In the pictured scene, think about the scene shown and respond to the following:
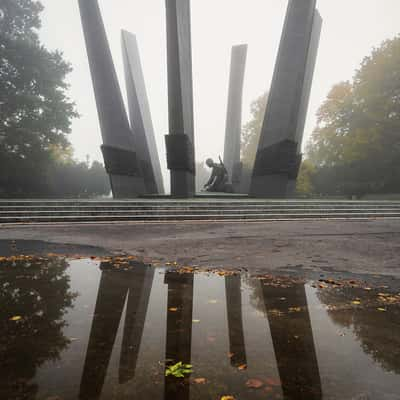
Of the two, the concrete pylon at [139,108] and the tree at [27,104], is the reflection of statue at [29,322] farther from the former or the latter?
the tree at [27,104]

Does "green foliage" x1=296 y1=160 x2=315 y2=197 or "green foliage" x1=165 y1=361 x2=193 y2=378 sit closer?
"green foliage" x1=165 y1=361 x2=193 y2=378

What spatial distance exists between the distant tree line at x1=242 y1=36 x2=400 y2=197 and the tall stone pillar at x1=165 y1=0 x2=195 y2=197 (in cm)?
1724

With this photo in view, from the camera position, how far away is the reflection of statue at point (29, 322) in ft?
5.96

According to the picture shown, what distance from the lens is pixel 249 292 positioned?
3.66 metres

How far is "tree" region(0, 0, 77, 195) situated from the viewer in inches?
974

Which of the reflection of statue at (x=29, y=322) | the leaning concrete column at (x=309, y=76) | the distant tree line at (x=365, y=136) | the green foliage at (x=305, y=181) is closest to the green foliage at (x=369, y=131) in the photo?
the distant tree line at (x=365, y=136)

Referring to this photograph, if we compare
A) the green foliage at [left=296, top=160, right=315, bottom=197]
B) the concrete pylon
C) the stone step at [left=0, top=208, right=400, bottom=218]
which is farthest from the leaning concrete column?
the concrete pylon

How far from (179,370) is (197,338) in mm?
508

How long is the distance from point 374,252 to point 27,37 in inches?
1253

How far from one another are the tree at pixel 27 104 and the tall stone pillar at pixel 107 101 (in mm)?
9738

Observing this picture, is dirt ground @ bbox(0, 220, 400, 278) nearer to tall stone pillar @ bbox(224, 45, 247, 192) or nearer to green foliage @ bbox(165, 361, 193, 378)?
green foliage @ bbox(165, 361, 193, 378)

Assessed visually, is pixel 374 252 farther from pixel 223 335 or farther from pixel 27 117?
pixel 27 117

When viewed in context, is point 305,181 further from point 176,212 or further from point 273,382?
point 273,382

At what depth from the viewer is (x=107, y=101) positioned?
60.9 feet
